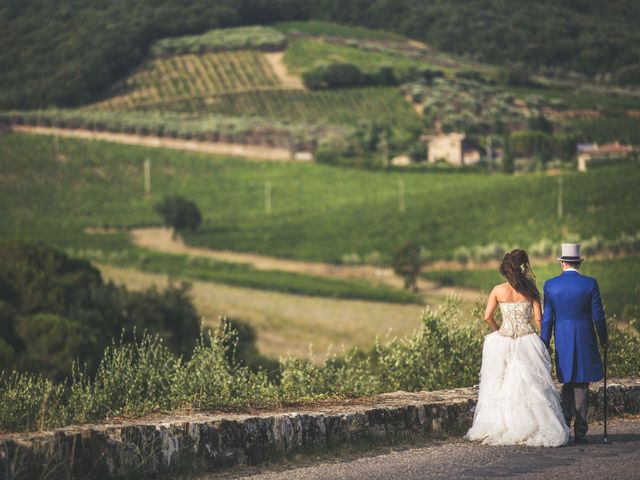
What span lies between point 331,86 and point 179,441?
5862 inches

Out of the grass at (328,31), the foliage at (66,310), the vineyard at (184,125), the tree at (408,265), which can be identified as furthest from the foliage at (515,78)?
the foliage at (66,310)

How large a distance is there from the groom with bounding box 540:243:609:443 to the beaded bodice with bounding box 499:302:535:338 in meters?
0.17

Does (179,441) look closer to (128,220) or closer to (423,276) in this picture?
(423,276)

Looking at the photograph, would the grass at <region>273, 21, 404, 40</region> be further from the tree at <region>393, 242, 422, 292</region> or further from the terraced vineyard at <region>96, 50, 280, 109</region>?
the tree at <region>393, 242, 422, 292</region>

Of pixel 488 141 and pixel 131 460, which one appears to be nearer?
pixel 131 460

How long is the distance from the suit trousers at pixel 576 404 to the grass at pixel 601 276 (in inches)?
1998

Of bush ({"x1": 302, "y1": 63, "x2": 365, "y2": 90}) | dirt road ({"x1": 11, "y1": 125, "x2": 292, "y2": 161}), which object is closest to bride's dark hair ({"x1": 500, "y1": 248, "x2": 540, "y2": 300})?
dirt road ({"x1": 11, "y1": 125, "x2": 292, "y2": 161})

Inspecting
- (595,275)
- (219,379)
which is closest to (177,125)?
(595,275)

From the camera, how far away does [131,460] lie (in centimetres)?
1040

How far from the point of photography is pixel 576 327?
42.4 ft

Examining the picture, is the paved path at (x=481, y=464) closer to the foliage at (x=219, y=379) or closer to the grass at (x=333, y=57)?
the foliage at (x=219, y=379)

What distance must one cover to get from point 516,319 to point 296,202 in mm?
103033

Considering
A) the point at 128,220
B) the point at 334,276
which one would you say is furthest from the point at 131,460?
the point at 128,220

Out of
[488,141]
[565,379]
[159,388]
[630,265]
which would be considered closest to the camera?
[565,379]
